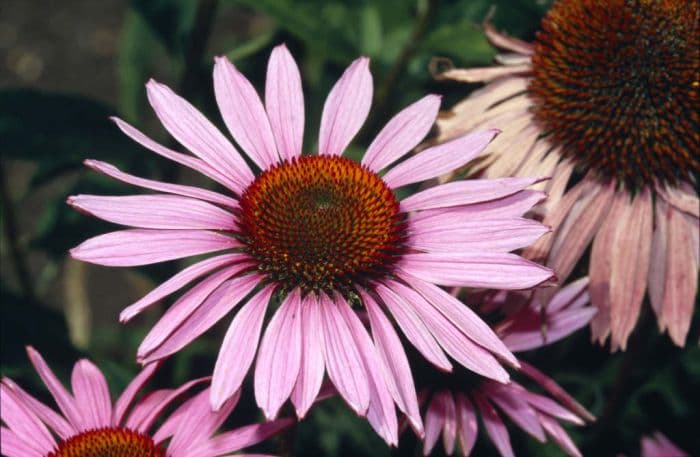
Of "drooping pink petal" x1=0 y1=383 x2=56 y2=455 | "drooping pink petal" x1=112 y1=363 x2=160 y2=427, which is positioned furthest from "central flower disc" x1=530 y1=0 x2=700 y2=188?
"drooping pink petal" x1=0 y1=383 x2=56 y2=455

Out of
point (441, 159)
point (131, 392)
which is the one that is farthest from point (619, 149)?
point (131, 392)

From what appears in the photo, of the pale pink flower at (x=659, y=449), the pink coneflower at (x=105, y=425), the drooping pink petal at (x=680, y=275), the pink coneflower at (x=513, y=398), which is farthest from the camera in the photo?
the pale pink flower at (x=659, y=449)

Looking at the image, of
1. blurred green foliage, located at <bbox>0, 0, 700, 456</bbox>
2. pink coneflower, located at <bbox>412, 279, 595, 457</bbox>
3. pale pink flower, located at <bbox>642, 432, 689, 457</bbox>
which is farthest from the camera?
blurred green foliage, located at <bbox>0, 0, 700, 456</bbox>

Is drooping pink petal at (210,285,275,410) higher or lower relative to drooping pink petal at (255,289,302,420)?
higher

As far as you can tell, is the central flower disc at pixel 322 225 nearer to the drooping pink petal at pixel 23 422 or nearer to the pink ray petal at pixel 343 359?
the pink ray petal at pixel 343 359

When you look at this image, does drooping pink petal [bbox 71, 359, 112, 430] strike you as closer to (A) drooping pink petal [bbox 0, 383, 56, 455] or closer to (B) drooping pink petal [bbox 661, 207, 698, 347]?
(A) drooping pink petal [bbox 0, 383, 56, 455]

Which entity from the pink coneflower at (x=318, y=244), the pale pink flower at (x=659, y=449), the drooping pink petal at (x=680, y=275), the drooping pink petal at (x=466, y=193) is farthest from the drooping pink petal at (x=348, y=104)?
the pale pink flower at (x=659, y=449)
